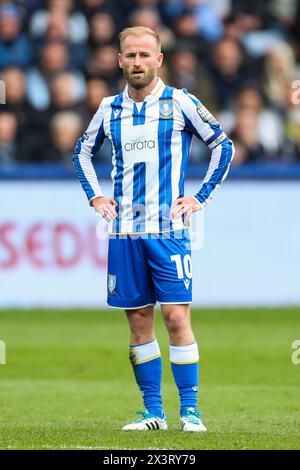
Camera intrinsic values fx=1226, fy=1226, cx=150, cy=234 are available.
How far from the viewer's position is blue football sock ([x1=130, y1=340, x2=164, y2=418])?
756 cm

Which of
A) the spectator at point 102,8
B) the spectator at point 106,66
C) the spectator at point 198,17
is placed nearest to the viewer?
the spectator at point 106,66

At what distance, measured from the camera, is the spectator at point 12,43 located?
55.0ft

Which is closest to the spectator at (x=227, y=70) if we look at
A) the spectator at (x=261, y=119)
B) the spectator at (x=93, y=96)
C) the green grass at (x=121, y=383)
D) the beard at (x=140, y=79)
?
the spectator at (x=261, y=119)

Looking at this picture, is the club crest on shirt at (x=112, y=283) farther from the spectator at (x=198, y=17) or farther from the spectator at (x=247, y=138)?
the spectator at (x=198, y=17)

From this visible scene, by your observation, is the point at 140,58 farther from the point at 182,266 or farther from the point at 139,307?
the point at 139,307

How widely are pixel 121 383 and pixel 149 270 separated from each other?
3.14 metres

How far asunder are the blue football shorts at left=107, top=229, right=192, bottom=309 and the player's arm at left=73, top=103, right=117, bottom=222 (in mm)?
293

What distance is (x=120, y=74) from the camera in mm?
16953

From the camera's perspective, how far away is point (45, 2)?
17.5 m

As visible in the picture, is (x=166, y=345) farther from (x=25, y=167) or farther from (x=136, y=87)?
(x=136, y=87)

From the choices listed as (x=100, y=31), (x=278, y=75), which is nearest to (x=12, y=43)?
(x=100, y=31)

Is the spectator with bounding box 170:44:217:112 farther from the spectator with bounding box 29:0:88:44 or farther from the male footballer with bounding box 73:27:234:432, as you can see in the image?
the male footballer with bounding box 73:27:234:432

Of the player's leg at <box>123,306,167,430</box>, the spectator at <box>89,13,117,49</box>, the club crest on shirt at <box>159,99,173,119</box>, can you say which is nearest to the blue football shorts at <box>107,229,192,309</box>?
the player's leg at <box>123,306,167,430</box>

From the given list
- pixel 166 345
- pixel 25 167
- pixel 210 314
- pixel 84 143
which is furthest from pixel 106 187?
pixel 84 143
